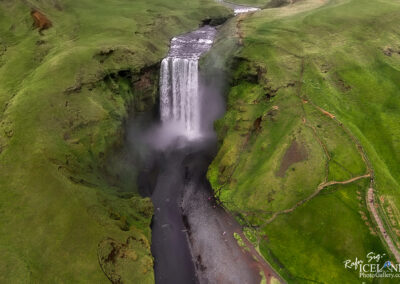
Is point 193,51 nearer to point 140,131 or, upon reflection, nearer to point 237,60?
point 237,60

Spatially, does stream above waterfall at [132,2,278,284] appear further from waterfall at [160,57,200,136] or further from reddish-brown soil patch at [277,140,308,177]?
reddish-brown soil patch at [277,140,308,177]

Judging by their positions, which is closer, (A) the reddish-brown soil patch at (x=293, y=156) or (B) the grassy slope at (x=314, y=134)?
(B) the grassy slope at (x=314, y=134)

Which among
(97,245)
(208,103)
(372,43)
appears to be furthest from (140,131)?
(372,43)

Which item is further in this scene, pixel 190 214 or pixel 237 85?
pixel 237 85

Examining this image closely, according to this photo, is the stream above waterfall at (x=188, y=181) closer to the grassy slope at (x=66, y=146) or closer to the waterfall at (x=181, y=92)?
the waterfall at (x=181, y=92)

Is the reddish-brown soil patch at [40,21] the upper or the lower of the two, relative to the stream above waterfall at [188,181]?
upper

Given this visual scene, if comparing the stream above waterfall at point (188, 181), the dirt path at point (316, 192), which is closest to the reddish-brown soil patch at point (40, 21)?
the stream above waterfall at point (188, 181)

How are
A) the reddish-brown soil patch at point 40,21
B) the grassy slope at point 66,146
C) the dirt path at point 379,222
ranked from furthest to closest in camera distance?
the reddish-brown soil patch at point 40,21 → the dirt path at point 379,222 → the grassy slope at point 66,146

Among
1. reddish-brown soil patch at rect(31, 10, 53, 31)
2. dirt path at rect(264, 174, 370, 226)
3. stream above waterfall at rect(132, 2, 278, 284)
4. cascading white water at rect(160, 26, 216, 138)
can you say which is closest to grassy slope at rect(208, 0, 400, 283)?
dirt path at rect(264, 174, 370, 226)
